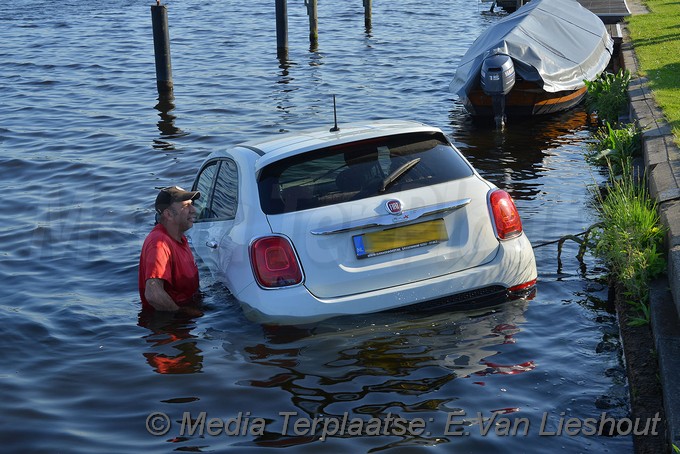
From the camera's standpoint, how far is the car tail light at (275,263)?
6.33 meters

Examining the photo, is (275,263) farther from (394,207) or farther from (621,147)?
(621,147)

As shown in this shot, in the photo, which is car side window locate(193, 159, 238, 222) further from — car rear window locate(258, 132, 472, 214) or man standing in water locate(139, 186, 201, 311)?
car rear window locate(258, 132, 472, 214)

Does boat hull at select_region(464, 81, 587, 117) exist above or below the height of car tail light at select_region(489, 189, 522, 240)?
below

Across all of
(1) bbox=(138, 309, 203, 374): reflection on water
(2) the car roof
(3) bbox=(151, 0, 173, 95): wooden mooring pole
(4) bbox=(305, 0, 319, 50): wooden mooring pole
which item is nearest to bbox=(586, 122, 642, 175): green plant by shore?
(2) the car roof

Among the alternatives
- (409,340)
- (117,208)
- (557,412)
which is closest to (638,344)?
(557,412)

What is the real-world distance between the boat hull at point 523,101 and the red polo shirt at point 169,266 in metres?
9.60

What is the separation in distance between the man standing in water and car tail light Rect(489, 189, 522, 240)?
7.48 feet

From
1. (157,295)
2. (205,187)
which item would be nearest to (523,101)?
(205,187)

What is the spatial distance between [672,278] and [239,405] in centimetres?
295

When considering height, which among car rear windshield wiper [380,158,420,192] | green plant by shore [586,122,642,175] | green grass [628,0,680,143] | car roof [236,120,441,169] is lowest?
green plant by shore [586,122,642,175]

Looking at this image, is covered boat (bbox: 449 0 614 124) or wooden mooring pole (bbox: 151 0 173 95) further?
wooden mooring pole (bbox: 151 0 173 95)

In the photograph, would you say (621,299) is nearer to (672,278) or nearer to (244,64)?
(672,278)

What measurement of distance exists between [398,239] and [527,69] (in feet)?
33.9

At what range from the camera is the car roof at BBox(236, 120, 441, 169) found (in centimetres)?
670
